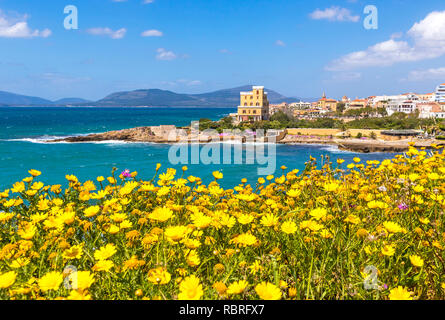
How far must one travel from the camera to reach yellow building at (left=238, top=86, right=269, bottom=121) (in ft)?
219

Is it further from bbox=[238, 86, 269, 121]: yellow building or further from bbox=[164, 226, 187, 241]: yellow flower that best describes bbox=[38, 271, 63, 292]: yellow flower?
bbox=[238, 86, 269, 121]: yellow building

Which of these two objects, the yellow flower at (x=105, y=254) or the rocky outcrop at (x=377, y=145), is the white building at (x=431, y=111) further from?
the yellow flower at (x=105, y=254)

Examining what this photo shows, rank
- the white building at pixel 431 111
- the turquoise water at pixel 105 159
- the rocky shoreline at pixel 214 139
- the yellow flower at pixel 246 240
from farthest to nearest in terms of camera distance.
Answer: the white building at pixel 431 111 < the rocky shoreline at pixel 214 139 < the turquoise water at pixel 105 159 < the yellow flower at pixel 246 240

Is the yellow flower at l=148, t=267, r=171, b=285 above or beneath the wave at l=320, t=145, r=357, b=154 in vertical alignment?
above

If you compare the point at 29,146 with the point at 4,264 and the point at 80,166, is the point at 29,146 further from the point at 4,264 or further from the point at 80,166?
the point at 4,264

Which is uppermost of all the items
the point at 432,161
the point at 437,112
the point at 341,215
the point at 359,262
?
the point at 437,112

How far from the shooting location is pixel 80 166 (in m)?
32.9

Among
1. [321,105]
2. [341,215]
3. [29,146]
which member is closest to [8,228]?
[341,215]

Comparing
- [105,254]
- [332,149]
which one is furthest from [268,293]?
[332,149]

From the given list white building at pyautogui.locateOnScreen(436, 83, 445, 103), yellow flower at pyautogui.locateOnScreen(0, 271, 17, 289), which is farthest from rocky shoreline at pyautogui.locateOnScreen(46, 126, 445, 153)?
white building at pyautogui.locateOnScreen(436, 83, 445, 103)

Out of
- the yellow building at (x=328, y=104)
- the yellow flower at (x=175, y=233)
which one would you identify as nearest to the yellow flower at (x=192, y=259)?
the yellow flower at (x=175, y=233)

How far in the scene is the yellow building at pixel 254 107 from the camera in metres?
66.8

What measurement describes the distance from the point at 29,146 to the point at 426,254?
53.1m

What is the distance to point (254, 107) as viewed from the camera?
6731cm
